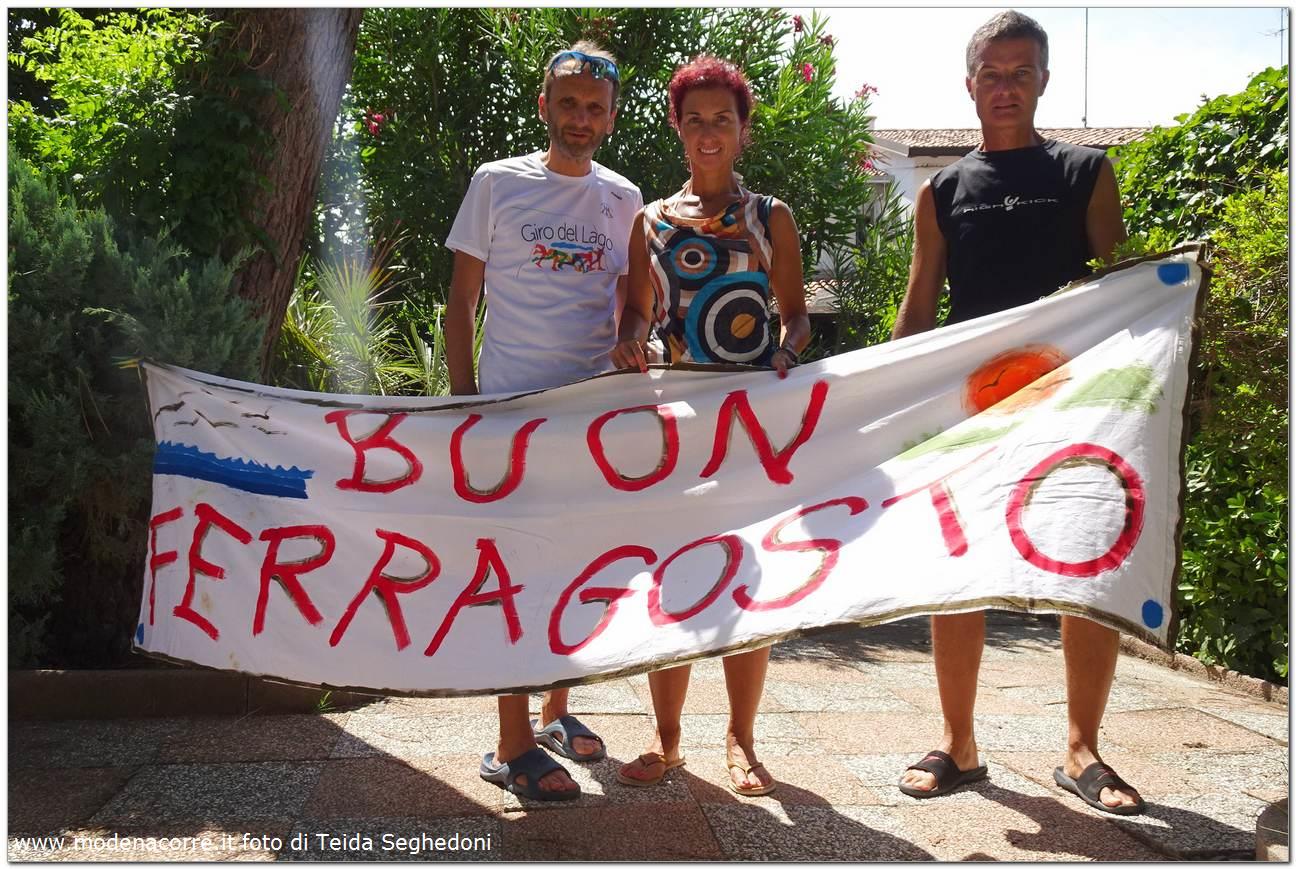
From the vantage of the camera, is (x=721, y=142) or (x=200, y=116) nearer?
(x=721, y=142)

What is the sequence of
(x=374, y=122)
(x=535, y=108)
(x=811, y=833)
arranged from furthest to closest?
(x=374, y=122), (x=535, y=108), (x=811, y=833)

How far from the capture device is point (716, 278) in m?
3.16

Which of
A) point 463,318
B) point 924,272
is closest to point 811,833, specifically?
point 924,272

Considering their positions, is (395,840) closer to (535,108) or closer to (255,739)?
(255,739)

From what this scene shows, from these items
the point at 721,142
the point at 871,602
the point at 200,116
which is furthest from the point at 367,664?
the point at 200,116

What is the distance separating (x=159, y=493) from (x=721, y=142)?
1.96 m

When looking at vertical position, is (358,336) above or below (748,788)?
above

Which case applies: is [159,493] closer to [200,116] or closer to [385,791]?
[385,791]

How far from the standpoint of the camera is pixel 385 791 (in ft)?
10.8

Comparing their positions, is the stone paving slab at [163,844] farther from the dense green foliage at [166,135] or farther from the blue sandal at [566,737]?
the dense green foliage at [166,135]

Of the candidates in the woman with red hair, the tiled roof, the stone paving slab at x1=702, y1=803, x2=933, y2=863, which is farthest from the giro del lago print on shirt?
the tiled roof

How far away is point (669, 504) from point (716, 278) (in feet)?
2.15

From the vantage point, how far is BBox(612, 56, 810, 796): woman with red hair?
3.16m

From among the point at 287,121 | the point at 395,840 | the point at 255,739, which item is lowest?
the point at 255,739
